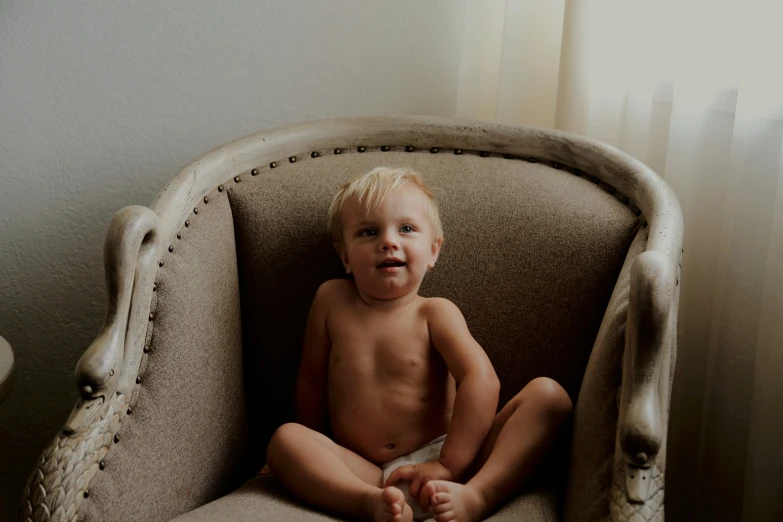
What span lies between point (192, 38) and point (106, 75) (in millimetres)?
170

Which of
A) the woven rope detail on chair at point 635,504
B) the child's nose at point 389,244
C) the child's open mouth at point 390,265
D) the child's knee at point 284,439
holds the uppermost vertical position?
the child's nose at point 389,244

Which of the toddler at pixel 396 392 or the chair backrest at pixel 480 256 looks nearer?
the toddler at pixel 396 392

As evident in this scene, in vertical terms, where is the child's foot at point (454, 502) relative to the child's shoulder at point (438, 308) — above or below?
below

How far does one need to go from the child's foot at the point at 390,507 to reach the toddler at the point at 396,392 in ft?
0.06

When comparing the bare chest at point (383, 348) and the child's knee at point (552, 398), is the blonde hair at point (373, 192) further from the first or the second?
the child's knee at point (552, 398)

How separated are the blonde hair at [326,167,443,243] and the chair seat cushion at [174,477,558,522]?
0.39 metres

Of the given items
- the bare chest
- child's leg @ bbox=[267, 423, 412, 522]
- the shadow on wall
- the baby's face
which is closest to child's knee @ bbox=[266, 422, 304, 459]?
child's leg @ bbox=[267, 423, 412, 522]

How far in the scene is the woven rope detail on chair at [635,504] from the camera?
2.98 feet

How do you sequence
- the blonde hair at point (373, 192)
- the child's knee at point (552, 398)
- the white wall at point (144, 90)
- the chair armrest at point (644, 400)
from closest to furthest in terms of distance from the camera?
1. the chair armrest at point (644, 400)
2. the child's knee at point (552, 398)
3. the blonde hair at point (373, 192)
4. the white wall at point (144, 90)

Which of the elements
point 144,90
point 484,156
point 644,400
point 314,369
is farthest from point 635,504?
point 144,90

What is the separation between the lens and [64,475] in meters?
0.96

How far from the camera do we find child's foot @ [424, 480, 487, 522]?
3.44 feet

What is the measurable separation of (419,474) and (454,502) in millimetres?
81

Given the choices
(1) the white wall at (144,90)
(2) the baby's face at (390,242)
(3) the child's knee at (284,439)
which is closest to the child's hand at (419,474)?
(3) the child's knee at (284,439)
